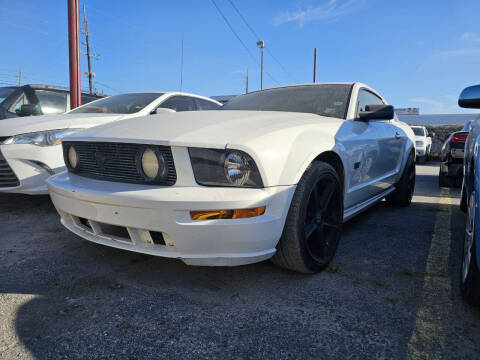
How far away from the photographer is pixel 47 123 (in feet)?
Answer: 10.8

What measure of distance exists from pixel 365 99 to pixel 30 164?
120 inches

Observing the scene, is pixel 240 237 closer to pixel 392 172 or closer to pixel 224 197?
pixel 224 197

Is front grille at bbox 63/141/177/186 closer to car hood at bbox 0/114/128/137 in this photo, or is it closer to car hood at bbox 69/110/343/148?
car hood at bbox 69/110/343/148

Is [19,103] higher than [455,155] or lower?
higher

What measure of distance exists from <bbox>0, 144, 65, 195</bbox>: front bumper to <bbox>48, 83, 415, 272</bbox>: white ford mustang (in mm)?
1032

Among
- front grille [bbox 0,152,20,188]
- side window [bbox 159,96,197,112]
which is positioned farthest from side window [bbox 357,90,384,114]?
front grille [bbox 0,152,20,188]

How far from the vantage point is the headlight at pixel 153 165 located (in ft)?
5.82

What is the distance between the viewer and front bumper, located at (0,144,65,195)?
10.2ft

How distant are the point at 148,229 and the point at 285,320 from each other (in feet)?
2.53

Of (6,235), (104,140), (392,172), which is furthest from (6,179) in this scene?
(392,172)

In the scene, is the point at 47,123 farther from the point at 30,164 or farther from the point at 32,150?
the point at 30,164

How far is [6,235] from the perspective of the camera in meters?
2.74

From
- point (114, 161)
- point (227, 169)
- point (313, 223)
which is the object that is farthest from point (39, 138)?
point (313, 223)

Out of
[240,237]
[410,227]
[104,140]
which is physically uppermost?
[104,140]
